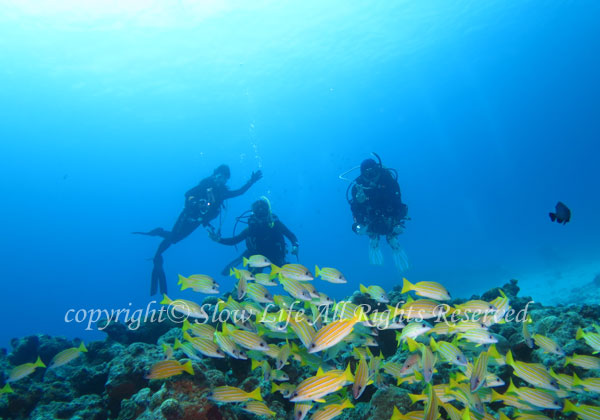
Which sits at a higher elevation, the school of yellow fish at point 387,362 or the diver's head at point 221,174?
the diver's head at point 221,174

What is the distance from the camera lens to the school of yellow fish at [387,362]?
9.50 ft

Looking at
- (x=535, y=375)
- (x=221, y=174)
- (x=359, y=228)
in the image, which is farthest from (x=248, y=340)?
(x=221, y=174)

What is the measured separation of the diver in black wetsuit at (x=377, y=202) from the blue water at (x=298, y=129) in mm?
25117

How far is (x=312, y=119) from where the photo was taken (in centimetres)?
8862

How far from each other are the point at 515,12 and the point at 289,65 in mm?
40857

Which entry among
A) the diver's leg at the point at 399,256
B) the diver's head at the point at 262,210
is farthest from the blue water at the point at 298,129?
the diver's head at the point at 262,210

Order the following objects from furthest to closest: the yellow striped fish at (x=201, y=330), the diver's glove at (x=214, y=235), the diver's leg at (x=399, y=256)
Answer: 1. the diver's leg at (x=399, y=256)
2. the diver's glove at (x=214, y=235)
3. the yellow striped fish at (x=201, y=330)

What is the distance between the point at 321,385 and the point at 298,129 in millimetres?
99403

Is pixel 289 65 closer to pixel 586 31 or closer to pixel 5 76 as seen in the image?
pixel 5 76

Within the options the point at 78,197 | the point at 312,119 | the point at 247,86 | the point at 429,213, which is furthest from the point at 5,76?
the point at 429,213

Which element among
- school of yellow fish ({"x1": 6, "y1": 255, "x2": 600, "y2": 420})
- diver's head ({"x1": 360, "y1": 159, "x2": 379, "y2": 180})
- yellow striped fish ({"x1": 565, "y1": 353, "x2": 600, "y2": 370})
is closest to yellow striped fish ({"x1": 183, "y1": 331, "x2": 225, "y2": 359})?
school of yellow fish ({"x1": 6, "y1": 255, "x2": 600, "y2": 420})

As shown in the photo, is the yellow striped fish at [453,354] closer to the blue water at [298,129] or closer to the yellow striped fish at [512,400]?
the yellow striped fish at [512,400]

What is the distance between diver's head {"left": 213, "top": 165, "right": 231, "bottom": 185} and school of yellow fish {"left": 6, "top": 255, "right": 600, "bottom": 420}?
10.1 meters

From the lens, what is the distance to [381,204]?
38.4 feet
